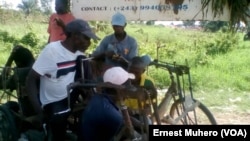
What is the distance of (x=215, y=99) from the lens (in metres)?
8.23

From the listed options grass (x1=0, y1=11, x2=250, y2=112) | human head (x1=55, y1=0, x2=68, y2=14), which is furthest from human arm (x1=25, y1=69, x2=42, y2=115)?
grass (x1=0, y1=11, x2=250, y2=112)

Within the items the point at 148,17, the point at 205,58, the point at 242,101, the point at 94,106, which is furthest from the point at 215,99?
the point at 94,106

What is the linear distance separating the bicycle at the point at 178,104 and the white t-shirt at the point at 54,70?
40.1 inches

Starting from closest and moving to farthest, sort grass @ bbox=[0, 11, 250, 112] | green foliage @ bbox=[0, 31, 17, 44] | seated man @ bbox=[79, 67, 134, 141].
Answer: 1. seated man @ bbox=[79, 67, 134, 141]
2. grass @ bbox=[0, 11, 250, 112]
3. green foliage @ bbox=[0, 31, 17, 44]

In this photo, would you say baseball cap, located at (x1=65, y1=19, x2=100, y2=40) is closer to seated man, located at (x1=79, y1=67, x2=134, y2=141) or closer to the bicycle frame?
seated man, located at (x1=79, y1=67, x2=134, y2=141)

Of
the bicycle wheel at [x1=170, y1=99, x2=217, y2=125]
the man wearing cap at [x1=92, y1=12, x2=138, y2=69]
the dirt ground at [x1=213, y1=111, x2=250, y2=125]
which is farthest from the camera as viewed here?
the dirt ground at [x1=213, y1=111, x2=250, y2=125]

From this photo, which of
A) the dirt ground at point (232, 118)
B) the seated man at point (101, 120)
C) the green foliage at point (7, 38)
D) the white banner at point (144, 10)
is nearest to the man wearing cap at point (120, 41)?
the white banner at point (144, 10)

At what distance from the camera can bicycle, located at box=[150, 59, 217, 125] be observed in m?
4.28

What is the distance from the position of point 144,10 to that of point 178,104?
6.36 ft

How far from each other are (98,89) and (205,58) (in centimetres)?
895

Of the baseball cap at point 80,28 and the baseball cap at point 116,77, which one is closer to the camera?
the baseball cap at point 116,77

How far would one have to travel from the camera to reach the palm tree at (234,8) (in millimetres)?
5355

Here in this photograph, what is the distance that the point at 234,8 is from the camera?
5.42 metres

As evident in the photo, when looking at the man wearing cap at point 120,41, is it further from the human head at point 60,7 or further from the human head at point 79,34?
the human head at point 79,34
